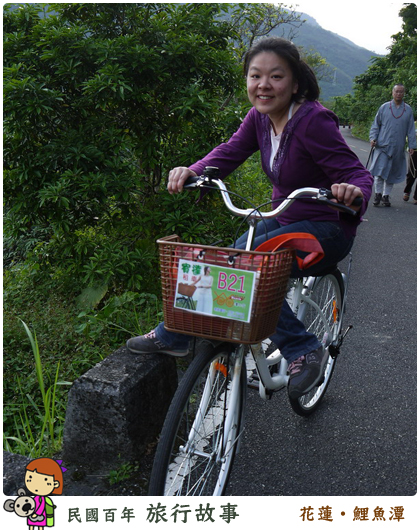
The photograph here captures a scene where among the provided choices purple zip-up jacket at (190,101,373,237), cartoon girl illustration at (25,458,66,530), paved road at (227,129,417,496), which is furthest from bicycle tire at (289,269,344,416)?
cartoon girl illustration at (25,458,66,530)

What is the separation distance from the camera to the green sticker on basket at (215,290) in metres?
1.87

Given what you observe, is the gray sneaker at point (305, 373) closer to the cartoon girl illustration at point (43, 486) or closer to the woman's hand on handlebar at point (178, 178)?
the woman's hand on handlebar at point (178, 178)

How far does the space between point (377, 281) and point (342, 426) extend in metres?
3.06

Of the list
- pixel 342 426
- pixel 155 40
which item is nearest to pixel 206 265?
pixel 342 426

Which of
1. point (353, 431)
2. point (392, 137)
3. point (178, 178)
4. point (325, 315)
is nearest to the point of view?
point (178, 178)

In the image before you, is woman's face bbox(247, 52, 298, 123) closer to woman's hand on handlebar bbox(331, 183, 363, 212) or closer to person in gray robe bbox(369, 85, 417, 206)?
woman's hand on handlebar bbox(331, 183, 363, 212)

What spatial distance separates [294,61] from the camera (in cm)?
239

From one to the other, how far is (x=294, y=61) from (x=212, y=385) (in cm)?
153

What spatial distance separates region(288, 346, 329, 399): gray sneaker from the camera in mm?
2443

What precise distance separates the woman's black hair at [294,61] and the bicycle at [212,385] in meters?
0.64

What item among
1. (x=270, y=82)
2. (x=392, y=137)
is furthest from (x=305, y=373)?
(x=392, y=137)

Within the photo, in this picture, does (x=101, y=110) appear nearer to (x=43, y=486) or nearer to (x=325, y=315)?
(x=325, y=315)

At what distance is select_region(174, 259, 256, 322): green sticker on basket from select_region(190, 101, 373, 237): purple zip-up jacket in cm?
67

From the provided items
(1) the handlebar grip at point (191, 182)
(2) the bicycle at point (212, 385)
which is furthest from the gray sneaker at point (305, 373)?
(1) the handlebar grip at point (191, 182)
